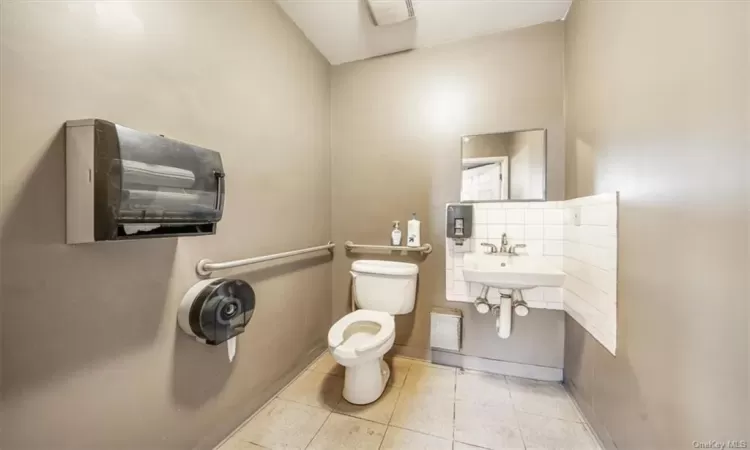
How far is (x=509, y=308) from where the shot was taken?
182cm

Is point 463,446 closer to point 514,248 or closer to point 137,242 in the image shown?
point 514,248

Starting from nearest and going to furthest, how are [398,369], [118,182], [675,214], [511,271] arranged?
1. [118,182]
2. [675,214]
3. [511,271]
4. [398,369]

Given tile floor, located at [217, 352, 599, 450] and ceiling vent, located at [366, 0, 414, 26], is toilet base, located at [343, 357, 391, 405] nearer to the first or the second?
tile floor, located at [217, 352, 599, 450]

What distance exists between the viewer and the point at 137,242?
3.30ft

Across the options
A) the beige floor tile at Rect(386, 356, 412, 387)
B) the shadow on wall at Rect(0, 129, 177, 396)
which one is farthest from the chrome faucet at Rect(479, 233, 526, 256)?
the shadow on wall at Rect(0, 129, 177, 396)

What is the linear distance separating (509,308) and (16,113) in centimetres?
231

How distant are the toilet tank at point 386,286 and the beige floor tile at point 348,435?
0.69 metres

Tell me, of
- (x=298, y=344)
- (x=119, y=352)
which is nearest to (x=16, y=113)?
(x=119, y=352)

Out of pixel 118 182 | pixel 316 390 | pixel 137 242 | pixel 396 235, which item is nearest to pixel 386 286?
pixel 396 235

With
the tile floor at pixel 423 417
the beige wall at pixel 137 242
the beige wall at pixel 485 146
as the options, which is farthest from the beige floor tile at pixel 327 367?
the beige wall at pixel 485 146

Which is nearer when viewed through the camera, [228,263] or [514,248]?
[228,263]

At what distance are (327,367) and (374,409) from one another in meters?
0.57

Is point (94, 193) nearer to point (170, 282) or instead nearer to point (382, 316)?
point (170, 282)

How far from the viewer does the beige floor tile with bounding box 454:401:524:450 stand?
4.51 feet
